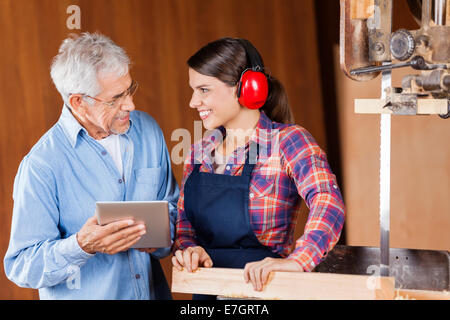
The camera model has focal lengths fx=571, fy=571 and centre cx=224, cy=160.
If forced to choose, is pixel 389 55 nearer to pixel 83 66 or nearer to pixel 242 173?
pixel 242 173

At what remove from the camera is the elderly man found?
1996mm

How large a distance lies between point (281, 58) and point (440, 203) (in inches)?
61.3

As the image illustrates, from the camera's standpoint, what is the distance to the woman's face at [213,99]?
2064 millimetres

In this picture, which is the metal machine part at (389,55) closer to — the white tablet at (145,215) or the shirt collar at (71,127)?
the white tablet at (145,215)

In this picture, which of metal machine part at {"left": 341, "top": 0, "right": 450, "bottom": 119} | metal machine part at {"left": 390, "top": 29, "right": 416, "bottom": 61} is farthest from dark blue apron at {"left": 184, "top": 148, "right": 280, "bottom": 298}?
metal machine part at {"left": 390, "top": 29, "right": 416, "bottom": 61}

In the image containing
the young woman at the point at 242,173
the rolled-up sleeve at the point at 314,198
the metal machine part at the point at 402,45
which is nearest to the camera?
the metal machine part at the point at 402,45

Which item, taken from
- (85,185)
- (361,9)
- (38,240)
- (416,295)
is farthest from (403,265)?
(38,240)

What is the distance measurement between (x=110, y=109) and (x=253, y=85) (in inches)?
22.5

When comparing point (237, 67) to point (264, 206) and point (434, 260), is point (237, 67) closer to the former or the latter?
point (264, 206)

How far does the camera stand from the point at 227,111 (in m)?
2.08

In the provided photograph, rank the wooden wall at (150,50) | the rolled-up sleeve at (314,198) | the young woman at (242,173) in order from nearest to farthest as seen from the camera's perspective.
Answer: the rolled-up sleeve at (314,198) → the young woman at (242,173) → the wooden wall at (150,50)

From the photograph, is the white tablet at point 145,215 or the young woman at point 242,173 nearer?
the white tablet at point 145,215

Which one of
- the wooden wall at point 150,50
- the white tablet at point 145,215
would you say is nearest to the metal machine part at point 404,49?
the white tablet at point 145,215

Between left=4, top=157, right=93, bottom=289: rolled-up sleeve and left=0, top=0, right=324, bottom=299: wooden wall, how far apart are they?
122 centimetres
